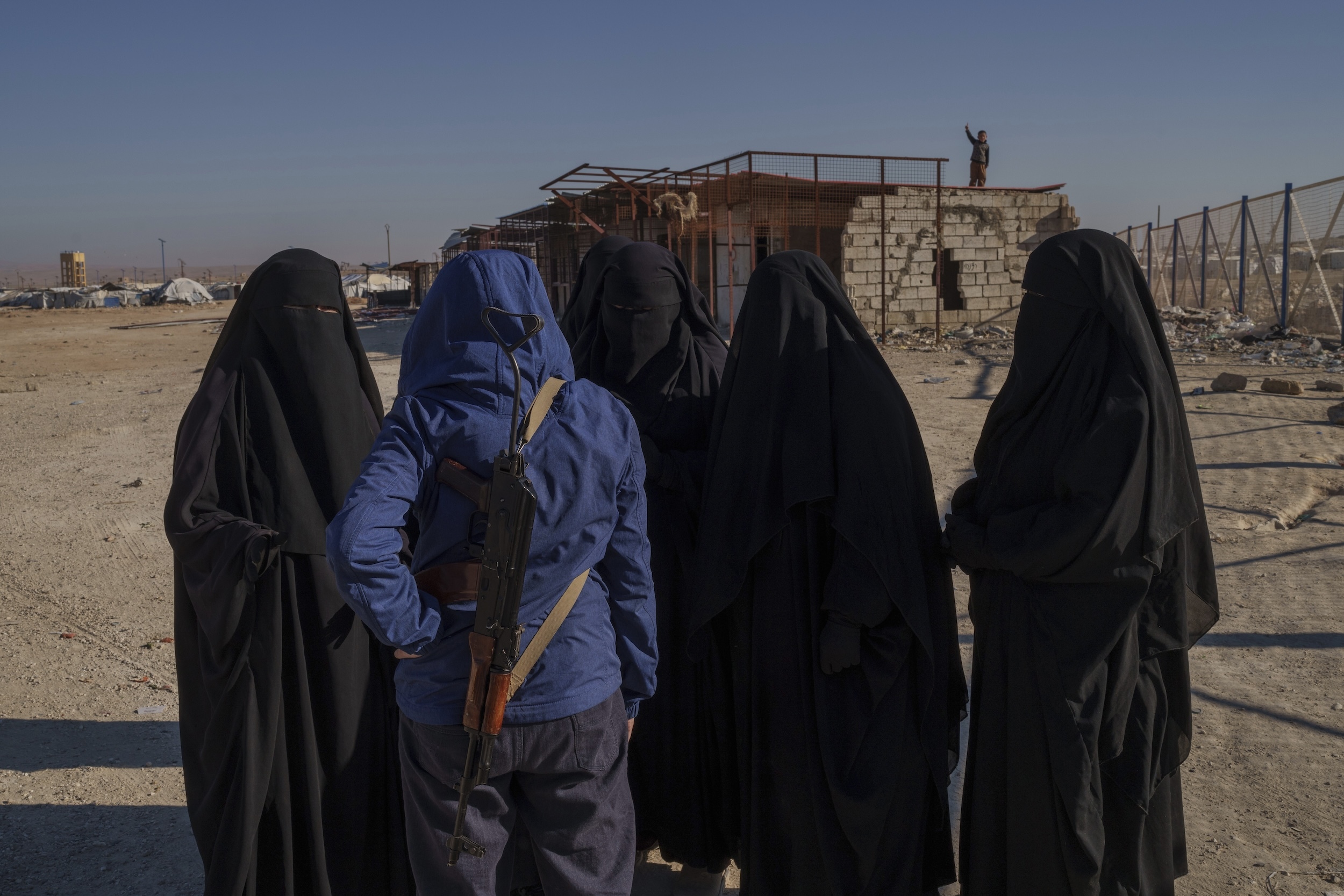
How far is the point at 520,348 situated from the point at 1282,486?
6.30 metres

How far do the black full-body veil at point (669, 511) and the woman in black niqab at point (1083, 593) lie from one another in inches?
28.3

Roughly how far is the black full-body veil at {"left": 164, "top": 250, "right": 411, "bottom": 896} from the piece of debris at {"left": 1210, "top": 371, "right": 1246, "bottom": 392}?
32.7 feet

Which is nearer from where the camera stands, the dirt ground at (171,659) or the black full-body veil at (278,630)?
the black full-body veil at (278,630)

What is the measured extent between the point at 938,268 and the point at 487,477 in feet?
54.0

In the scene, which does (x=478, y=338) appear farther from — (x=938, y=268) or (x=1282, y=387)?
(x=938, y=268)

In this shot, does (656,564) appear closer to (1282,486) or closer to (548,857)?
(548,857)

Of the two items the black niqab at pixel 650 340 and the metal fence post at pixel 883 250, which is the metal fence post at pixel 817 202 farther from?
the black niqab at pixel 650 340

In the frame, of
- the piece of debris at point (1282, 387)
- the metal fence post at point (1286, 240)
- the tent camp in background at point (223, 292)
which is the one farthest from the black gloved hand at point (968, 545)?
the tent camp in background at point (223, 292)

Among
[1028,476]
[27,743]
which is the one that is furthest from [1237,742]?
[27,743]

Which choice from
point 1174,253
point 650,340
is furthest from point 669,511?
point 1174,253

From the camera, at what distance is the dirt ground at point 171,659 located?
2822mm

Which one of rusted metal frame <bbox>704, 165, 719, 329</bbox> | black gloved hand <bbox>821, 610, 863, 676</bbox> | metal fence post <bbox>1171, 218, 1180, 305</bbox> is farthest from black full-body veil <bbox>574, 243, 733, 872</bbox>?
metal fence post <bbox>1171, 218, 1180, 305</bbox>

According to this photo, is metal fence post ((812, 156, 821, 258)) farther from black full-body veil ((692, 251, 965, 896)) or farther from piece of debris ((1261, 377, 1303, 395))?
black full-body veil ((692, 251, 965, 896))

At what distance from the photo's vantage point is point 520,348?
5.64ft
